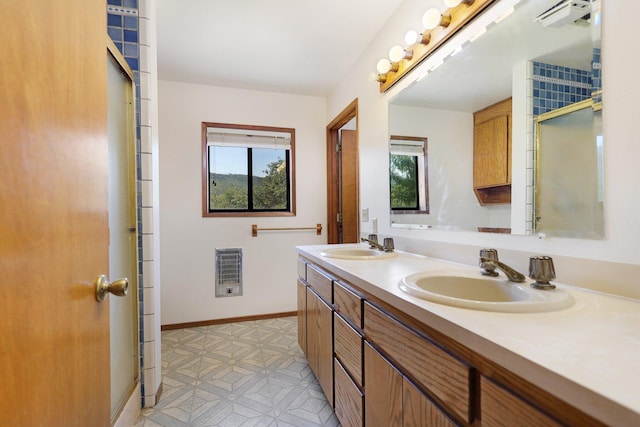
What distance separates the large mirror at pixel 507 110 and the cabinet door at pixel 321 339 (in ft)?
2.41

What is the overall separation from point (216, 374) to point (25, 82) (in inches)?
79.9

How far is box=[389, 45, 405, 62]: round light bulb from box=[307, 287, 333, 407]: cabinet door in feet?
4.84

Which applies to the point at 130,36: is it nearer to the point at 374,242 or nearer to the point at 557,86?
the point at 374,242

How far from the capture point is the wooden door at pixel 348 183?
3123 millimetres

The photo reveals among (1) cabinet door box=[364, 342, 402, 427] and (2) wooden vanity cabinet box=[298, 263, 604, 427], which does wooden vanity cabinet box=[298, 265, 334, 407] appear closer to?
(2) wooden vanity cabinet box=[298, 263, 604, 427]

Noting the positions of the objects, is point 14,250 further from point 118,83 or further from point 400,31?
point 400,31

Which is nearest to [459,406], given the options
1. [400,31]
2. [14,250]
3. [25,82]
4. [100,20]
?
[14,250]

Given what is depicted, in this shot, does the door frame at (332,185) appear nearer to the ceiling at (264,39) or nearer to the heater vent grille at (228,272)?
the ceiling at (264,39)

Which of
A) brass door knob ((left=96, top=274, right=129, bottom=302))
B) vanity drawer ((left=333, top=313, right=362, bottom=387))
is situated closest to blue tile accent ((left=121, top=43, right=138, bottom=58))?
brass door knob ((left=96, top=274, right=129, bottom=302))

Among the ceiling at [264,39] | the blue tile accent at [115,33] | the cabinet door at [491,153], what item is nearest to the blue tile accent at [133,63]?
the blue tile accent at [115,33]

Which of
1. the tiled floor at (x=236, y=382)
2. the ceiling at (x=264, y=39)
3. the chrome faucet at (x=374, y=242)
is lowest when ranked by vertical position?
the tiled floor at (x=236, y=382)

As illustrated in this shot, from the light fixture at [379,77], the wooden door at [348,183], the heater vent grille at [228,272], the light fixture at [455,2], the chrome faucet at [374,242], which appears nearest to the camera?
the light fixture at [455,2]

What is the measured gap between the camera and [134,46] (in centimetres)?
158

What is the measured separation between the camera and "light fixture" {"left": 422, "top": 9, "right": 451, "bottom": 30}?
1.40 metres
